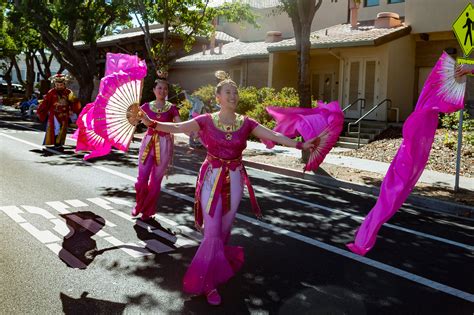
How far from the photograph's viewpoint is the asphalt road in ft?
14.0

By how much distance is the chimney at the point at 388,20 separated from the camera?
22109 mm

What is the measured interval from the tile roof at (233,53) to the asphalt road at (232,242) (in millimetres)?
20540

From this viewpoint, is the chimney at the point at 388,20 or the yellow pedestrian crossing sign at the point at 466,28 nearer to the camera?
the yellow pedestrian crossing sign at the point at 466,28

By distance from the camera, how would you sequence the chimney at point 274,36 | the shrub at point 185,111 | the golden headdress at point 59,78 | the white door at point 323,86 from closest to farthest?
the golden headdress at point 59,78 < the shrub at point 185,111 < the white door at point 323,86 < the chimney at point 274,36

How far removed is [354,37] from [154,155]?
1717cm

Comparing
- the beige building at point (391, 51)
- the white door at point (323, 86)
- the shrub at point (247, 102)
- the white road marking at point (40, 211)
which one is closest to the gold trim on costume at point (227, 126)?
the white road marking at point (40, 211)

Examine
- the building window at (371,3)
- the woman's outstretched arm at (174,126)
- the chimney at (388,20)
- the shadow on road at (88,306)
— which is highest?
the building window at (371,3)

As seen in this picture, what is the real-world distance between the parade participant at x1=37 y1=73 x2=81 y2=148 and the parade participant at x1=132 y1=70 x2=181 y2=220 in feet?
23.8

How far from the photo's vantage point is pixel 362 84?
74.9 feet

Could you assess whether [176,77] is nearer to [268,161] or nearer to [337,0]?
[337,0]

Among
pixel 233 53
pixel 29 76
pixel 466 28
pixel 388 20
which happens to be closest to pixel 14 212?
pixel 466 28

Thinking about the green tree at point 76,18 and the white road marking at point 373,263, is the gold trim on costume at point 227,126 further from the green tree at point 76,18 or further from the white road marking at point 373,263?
the green tree at point 76,18

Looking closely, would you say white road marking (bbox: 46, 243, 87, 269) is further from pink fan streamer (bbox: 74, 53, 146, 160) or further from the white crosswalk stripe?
pink fan streamer (bbox: 74, 53, 146, 160)

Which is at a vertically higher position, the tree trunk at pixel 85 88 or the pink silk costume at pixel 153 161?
the tree trunk at pixel 85 88
